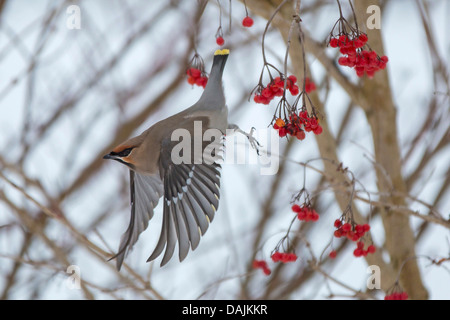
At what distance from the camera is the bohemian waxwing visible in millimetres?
1679

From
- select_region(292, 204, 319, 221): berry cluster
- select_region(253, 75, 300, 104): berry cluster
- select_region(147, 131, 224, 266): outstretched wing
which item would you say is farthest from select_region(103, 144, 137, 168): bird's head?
select_region(292, 204, 319, 221): berry cluster

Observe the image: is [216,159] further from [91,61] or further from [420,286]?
[91,61]

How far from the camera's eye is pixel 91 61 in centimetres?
388

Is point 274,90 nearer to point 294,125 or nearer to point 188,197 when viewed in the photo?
point 294,125

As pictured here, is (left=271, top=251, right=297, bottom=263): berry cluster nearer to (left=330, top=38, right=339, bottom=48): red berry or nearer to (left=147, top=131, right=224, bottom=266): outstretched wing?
(left=147, top=131, right=224, bottom=266): outstretched wing

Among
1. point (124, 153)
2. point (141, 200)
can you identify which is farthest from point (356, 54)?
point (141, 200)

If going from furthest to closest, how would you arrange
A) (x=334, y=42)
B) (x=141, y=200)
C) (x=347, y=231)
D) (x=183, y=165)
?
(x=141, y=200) → (x=347, y=231) → (x=183, y=165) → (x=334, y=42)

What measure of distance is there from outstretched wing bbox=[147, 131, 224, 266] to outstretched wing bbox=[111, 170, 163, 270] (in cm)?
11

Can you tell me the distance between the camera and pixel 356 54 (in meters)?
1.75

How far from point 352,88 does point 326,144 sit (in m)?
0.35

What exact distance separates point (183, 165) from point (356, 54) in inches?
24.6

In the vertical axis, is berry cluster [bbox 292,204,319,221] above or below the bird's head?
below

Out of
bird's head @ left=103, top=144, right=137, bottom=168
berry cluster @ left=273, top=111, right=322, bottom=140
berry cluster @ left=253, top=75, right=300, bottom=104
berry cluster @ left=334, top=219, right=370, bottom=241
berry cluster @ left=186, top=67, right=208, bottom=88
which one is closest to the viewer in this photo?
berry cluster @ left=273, top=111, right=322, bottom=140
